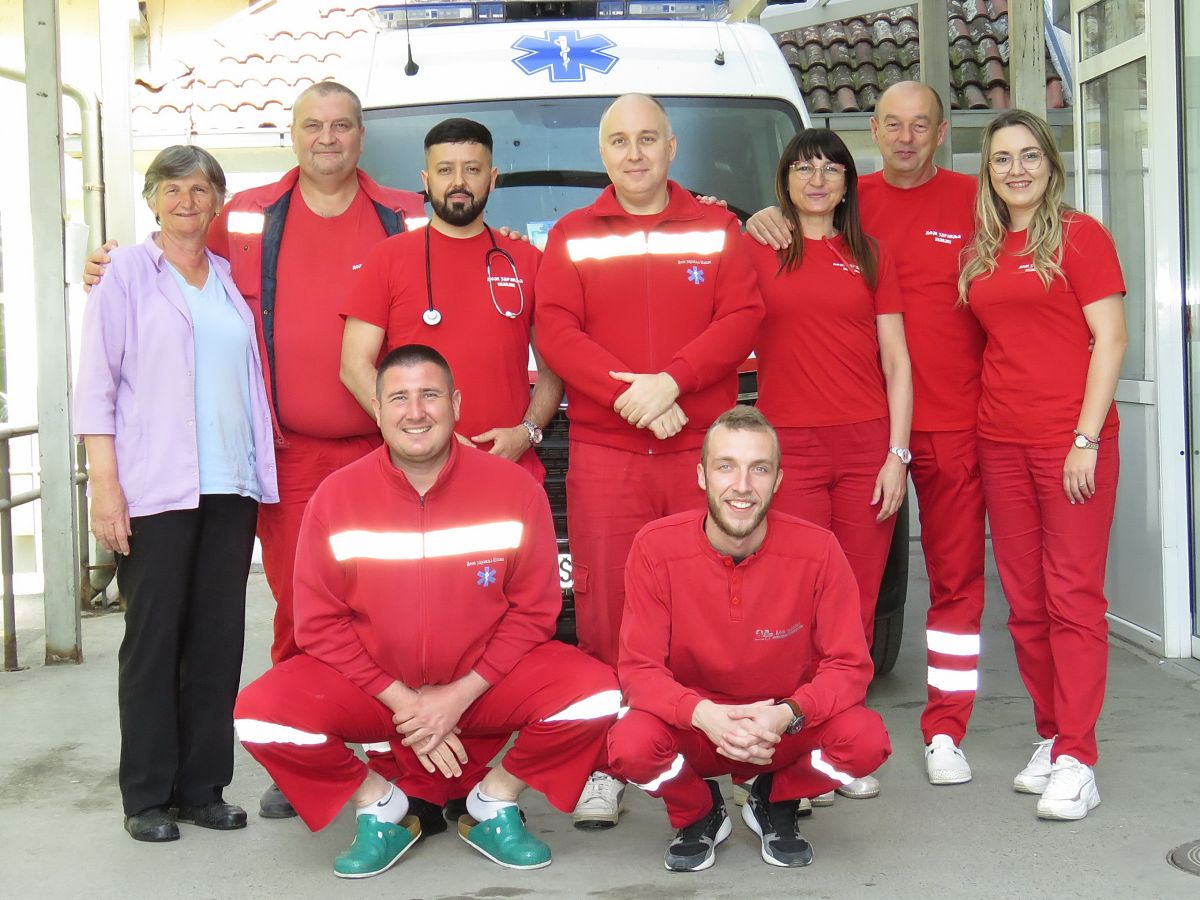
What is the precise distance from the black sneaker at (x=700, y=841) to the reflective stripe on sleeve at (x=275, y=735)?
3.27 ft

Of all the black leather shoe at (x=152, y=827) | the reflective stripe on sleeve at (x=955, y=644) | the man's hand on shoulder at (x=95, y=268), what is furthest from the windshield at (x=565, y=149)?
the black leather shoe at (x=152, y=827)

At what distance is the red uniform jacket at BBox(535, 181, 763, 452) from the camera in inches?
173

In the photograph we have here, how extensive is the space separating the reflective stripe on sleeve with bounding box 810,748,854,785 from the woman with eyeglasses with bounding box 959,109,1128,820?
78 cm

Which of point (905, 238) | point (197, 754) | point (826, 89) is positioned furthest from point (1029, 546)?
point (826, 89)

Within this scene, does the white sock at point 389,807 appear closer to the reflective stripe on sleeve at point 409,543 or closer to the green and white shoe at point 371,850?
the green and white shoe at point 371,850

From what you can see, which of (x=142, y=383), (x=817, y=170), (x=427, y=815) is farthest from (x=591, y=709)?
(x=817, y=170)

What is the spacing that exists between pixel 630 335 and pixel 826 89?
776 centimetres

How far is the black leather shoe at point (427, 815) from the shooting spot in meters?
4.15

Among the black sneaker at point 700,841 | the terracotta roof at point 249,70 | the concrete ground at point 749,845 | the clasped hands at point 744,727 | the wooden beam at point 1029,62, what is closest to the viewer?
the clasped hands at point 744,727

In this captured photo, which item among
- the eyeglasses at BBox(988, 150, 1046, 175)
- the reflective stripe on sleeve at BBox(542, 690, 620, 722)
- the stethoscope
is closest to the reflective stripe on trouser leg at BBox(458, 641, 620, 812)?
the reflective stripe on sleeve at BBox(542, 690, 620, 722)

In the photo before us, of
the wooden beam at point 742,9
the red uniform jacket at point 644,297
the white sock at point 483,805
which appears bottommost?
the white sock at point 483,805

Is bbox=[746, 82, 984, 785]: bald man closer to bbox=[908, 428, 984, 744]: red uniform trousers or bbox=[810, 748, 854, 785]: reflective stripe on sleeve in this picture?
bbox=[908, 428, 984, 744]: red uniform trousers

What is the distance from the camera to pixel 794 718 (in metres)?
3.71

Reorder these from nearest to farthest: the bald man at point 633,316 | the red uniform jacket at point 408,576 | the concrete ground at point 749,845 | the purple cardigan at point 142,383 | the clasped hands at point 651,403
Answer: the concrete ground at point 749,845, the red uniform jacket at point 408,576, the purple cardigan at point 142,383, the clasped hands at point 651,403, the bald man at point 633,316
